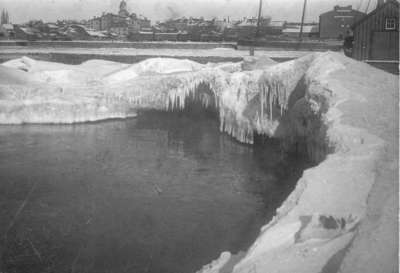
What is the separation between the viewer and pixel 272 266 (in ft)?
19.1

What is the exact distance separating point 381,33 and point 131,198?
20.5 meters

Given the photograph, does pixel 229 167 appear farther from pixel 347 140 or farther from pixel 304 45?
pixel 304 45

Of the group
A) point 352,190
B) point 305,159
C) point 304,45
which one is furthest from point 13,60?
point 352,190

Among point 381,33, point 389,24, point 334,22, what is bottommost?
point 381,33

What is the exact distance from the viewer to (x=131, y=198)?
1438cm

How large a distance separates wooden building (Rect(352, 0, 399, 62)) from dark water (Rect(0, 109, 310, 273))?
11.8 m

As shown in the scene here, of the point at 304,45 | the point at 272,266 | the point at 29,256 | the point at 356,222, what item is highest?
the point at 304,45

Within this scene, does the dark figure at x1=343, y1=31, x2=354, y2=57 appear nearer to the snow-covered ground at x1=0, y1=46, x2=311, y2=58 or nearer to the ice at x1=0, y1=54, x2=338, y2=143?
the snow-covered ground at x1=0, y1=46, x2=311, y2=58

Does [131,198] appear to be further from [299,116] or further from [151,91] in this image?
[151,91]

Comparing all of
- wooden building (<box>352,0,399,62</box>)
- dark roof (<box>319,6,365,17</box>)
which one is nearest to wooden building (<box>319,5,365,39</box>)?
dark roof (<box>319,6,365,17</box>)

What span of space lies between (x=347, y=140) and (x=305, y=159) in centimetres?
743

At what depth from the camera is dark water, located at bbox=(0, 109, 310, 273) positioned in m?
10.9

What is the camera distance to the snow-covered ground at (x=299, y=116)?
19.6 ft

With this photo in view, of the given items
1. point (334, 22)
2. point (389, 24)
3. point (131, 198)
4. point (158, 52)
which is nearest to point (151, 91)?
point (158, 52)
